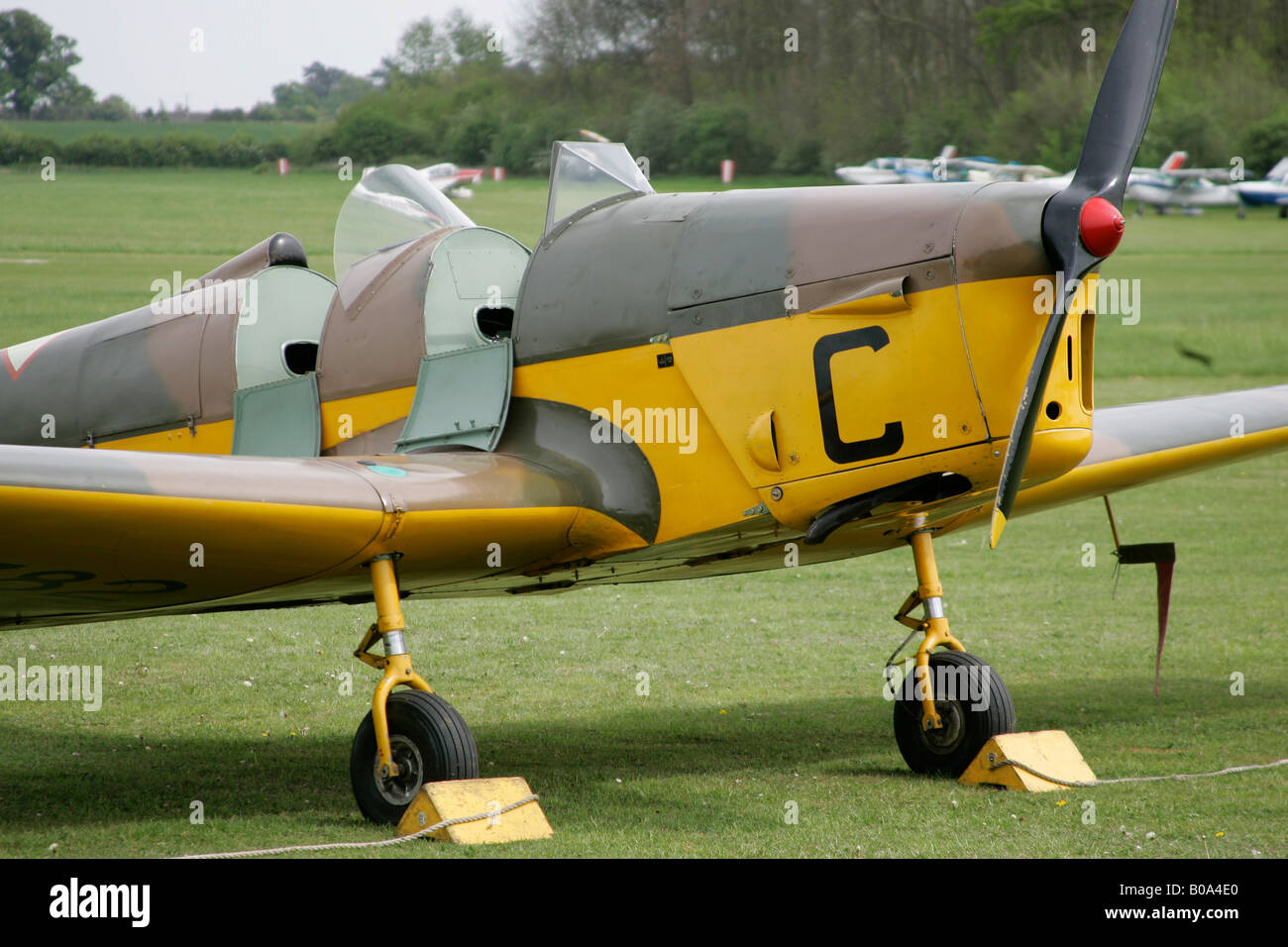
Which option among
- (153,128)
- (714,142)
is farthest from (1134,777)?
(153,128)

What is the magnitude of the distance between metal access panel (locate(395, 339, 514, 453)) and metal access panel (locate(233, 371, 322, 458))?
62 cm

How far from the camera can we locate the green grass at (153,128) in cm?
2031

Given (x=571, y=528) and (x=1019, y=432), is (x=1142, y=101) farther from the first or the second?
(x=571, y=528)

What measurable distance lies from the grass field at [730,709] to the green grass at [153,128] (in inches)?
330

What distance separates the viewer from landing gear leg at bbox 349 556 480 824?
5.28 metres

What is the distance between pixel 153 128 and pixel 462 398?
723 inches

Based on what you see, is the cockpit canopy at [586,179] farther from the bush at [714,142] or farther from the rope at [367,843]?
the bush at [714,142]

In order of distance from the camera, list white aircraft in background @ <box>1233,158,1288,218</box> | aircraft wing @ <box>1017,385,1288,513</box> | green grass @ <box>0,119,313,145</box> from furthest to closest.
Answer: white aircraft in background @ <box>1233,158,1288,218</box>, green grass @ <box>0,119,313,145</box>, aircraft wing @ <box>1017,385,1288,513</box>

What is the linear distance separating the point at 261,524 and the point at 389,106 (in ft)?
70.6

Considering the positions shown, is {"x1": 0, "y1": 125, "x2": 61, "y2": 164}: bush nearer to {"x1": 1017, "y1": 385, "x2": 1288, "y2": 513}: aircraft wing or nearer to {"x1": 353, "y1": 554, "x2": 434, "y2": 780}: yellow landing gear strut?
Result: {"x1": 353, "y1": 554, "x2": 434, "y2": 780}: yellow landing gear strut

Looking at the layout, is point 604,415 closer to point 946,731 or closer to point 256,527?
point 256,527

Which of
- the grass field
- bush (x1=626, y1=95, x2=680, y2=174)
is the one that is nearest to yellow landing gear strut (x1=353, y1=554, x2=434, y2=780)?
the grass field

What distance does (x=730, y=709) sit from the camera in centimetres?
801
